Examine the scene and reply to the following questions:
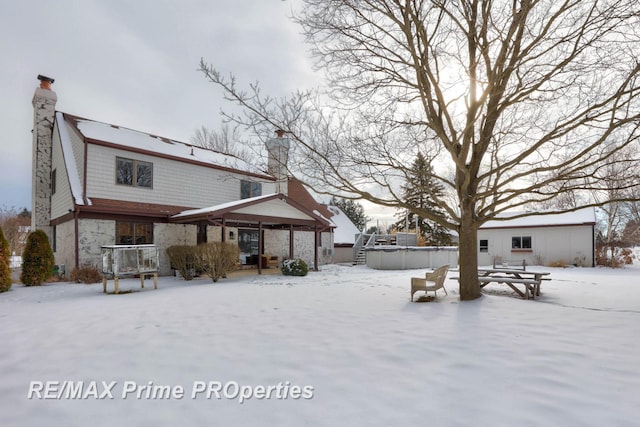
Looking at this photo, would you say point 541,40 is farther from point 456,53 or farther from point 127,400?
point 127,400

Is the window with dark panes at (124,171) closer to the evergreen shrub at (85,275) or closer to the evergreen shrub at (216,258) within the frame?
the evergreen shrub at (85,275)

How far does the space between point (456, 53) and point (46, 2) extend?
1110cm

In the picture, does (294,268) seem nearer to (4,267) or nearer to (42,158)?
(4,267)

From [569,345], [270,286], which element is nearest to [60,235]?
[270,286]

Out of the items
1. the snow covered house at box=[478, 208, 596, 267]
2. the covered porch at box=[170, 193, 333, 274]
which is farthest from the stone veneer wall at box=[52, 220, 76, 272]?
the snow covered house at box=[478, 208, 596, 267]

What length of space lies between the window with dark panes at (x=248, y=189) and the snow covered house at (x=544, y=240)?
50.3ft

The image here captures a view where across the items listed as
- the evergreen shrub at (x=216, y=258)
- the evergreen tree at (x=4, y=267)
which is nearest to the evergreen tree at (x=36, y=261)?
the evergreen tree at (x=4, y=267)

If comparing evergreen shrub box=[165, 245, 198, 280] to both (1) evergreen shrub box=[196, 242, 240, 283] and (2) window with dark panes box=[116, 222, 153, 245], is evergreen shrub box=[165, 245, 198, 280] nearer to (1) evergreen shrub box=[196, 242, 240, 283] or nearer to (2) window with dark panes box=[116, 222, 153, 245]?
(1) evergreen shrub box=[196, 242, 240, 283]

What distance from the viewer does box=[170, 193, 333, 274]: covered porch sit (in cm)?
1366

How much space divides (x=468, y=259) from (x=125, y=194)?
1325 centimetres

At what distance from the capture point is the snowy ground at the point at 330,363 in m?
2.98

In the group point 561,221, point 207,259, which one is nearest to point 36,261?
point 207,259

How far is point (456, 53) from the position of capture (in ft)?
27.2

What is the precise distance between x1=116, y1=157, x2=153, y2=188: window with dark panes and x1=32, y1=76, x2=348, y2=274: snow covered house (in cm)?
4
